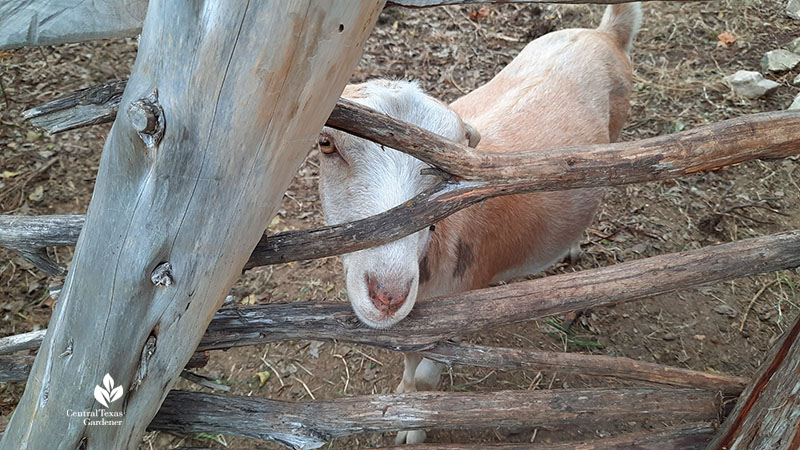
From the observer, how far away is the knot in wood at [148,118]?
3.57 feet

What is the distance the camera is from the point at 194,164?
3.84 ft

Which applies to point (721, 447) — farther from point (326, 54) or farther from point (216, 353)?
point (216, 353)

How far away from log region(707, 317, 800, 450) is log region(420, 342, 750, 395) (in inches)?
8.5

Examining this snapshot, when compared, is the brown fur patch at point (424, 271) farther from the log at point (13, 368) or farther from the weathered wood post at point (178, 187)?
the log at point (13, 368)

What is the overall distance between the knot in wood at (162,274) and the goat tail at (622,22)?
389cm

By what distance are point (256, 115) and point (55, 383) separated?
1.04 meters

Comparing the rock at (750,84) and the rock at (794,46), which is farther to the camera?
the rock at (794,46)

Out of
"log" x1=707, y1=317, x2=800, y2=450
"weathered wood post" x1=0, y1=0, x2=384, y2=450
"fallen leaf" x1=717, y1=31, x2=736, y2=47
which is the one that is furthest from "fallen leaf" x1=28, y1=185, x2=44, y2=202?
"fallen leaf" x1=717, y1=31, x2=736, y2=47

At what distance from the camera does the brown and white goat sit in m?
2.01

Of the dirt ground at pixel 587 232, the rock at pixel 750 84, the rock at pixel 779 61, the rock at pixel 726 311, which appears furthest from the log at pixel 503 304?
the rock at pixel 779 61

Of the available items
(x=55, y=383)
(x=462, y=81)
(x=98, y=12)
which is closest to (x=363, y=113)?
(x=98, y=12)

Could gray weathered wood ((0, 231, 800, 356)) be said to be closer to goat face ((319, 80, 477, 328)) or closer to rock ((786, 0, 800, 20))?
goat face ((319, 80, 477, 328))

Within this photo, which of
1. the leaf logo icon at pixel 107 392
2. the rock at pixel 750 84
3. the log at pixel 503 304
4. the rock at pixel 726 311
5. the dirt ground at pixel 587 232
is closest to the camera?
the leaf logo icon at pixel 107 392

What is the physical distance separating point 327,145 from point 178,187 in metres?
1.04
